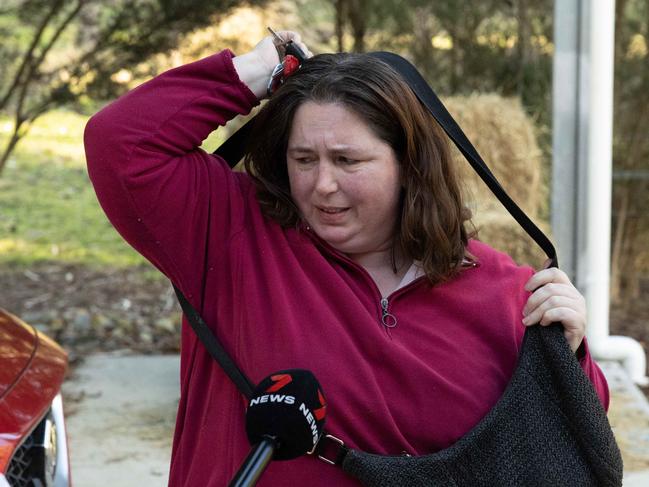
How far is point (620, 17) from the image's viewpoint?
315 inches

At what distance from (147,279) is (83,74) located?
2414 mm

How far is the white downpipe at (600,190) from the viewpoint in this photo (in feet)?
18.8

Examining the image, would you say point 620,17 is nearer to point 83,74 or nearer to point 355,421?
point 83,74

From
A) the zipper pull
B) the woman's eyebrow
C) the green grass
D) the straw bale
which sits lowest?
the green grass

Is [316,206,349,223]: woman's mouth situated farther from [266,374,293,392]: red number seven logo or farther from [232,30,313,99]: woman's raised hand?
[266,374,293,392]: red number seven logo

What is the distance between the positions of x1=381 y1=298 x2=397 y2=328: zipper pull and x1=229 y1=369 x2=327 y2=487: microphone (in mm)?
544

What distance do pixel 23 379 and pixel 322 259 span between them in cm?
98

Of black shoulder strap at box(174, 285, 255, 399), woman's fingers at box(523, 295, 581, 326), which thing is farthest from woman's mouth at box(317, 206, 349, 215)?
woman's fingers at box(523, 295, 581, 326)

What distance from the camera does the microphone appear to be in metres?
1.67

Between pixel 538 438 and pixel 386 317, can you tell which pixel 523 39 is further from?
pixel 538 438

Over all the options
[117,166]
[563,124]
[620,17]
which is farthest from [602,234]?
[117,166]

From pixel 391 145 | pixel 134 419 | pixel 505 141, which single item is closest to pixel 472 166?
pixel 391 145

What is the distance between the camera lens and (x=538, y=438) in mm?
2217

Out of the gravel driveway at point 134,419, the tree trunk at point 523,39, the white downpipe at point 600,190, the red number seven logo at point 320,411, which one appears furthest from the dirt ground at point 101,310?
the red number seven logo at point 320,411
